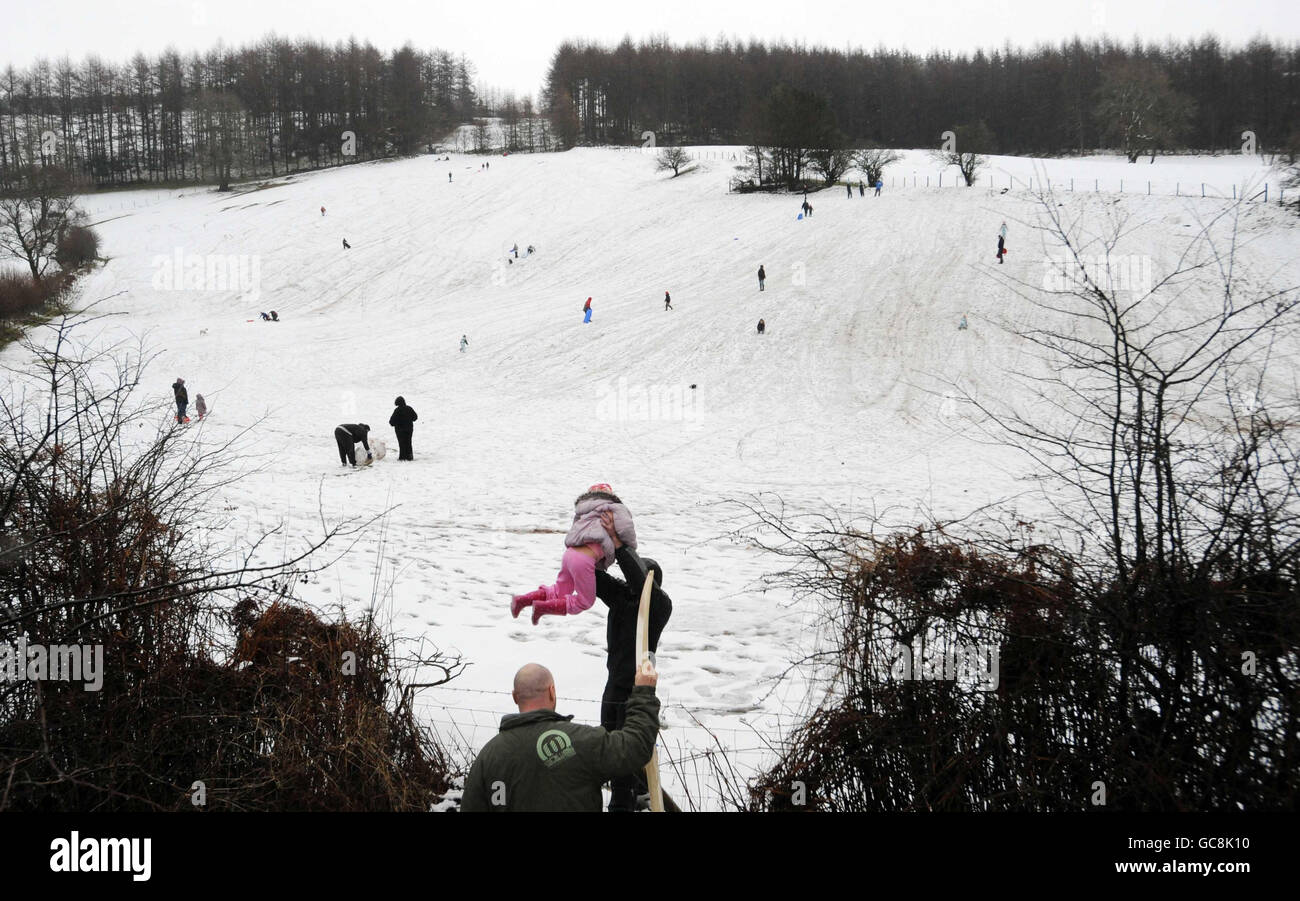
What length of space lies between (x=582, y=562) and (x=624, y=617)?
1.46 feet

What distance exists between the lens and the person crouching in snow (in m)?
4.64

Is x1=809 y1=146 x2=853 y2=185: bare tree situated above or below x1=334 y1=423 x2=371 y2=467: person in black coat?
above

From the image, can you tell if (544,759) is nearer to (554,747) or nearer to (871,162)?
(554,747)

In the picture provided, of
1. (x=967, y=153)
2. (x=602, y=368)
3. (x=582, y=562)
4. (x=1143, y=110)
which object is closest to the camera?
(x=582, y=562)

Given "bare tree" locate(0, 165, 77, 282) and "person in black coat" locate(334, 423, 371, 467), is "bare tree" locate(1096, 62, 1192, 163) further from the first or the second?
"bare tree" locate(0, 165, 77, 282)

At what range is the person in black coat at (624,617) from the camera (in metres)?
4.59

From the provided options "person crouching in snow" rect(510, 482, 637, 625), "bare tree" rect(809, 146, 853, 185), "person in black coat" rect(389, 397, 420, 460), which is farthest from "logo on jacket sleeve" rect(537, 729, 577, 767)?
"bare tree" rect(809, 146, 853, 185)

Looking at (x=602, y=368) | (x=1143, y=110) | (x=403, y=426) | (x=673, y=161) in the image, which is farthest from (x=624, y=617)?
(x=1143, y=110)

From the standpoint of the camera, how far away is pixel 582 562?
4645 millimetres

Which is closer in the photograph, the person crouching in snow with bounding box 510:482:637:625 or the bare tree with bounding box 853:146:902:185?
the person crouching in snow with bounding box 510:482:637:625

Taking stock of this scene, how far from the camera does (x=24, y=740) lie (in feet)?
13.0

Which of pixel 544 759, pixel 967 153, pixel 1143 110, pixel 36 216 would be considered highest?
pixel 1143 110

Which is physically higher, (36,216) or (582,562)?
(36,216)
